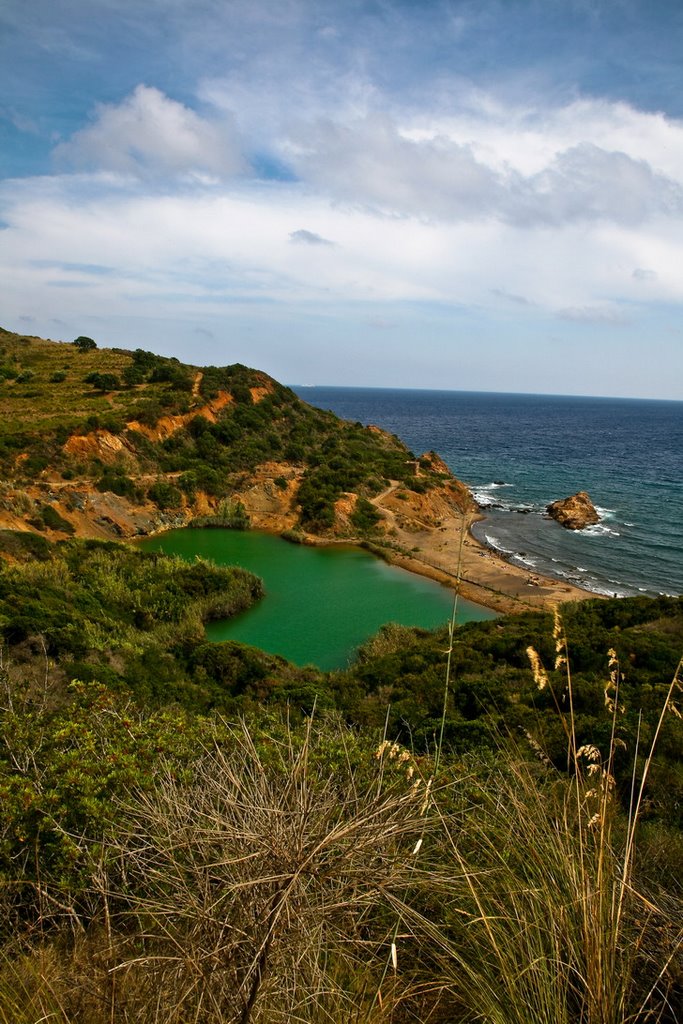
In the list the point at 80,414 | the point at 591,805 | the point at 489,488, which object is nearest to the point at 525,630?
the point at 591,805

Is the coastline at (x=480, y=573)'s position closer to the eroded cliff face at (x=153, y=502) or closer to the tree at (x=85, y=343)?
the eroded cliff face at (x=153, y=502)

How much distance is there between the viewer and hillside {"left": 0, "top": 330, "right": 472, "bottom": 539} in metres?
30.1

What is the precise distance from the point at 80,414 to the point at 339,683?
97.8ft

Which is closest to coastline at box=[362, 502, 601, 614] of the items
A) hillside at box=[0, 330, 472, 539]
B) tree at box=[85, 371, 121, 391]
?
hillside at box=[0, 330, 472, 539]

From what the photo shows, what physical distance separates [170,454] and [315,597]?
18531mm

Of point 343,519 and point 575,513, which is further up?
point 575,513

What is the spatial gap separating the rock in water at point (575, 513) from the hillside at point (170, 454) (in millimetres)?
6509

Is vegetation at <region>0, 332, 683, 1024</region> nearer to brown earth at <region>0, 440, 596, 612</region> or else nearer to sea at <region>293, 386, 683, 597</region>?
brown earth at <region>0, 440, 596, 612</region>

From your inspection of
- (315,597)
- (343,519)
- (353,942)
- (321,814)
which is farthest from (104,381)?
(353,942)

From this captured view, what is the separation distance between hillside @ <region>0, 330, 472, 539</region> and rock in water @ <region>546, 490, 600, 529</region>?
21.4 ft

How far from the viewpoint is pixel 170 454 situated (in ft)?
121

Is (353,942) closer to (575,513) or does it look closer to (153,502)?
(153,502)

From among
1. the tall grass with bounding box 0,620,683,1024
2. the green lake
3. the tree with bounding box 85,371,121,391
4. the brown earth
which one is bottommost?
the green lake

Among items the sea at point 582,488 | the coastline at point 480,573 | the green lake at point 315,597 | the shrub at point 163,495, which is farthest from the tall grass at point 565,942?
the shrub at point 163,495
